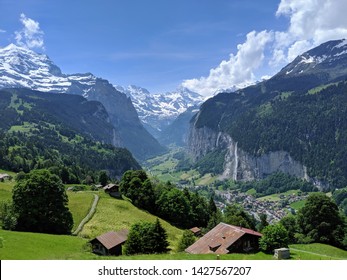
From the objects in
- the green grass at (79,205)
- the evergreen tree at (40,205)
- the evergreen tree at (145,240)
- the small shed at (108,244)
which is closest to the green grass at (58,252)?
the small shed at (108,244)

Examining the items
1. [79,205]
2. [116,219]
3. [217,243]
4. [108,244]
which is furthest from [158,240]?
[79,205]

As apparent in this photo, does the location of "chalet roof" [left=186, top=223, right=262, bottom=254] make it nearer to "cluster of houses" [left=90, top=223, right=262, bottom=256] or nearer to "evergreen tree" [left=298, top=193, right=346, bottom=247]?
"cluster of houses" [left=90, top=223, right=262, bottom=256]

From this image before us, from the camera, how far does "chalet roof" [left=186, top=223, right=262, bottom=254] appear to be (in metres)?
58.0

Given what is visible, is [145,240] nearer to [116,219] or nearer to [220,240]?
[220,240]

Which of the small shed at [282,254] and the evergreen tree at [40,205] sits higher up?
the evergreen tree at [40,205]

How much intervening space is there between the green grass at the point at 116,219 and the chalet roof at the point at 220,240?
47.2 ft

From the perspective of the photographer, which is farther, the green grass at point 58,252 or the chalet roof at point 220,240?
the chalet roof at point 220,240

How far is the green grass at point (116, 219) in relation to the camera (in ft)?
277

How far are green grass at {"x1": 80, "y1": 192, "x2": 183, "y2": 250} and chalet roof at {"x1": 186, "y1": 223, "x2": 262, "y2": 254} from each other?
566 inches

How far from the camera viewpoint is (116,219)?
309 feet

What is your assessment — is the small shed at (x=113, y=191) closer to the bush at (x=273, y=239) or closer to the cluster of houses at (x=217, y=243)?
Result: the cluster of houses at (x=217, y=243)

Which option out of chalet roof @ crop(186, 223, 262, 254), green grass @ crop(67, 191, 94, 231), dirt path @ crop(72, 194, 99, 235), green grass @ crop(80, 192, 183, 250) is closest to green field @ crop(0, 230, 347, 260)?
chalet roof @ crop(186, 223, 262, 254)

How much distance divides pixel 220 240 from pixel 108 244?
17409 millimetres
